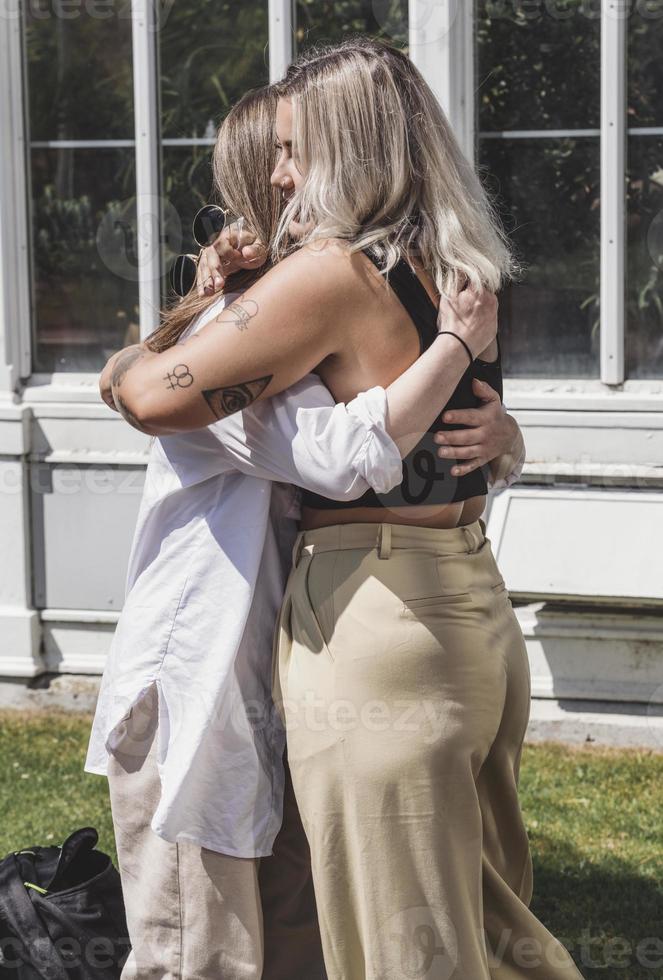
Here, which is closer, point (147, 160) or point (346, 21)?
point (346, 21)

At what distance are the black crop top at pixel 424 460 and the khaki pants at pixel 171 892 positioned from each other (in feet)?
1.79

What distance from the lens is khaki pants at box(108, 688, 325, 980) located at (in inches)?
90.0

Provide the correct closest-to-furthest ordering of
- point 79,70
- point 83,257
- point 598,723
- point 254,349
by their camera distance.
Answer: point 254,349 → point 598,723 → point 79,70 → point 83,257

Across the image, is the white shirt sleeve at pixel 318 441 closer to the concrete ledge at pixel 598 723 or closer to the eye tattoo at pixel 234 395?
the eye tattoo at pixel 234 395

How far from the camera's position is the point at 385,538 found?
2.17 m

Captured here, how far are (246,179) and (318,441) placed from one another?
0.54 metres

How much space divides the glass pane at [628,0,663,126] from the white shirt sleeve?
2.98 meters

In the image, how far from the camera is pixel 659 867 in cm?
365

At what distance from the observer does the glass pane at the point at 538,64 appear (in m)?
4.64

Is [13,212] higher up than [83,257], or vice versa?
[13,212]

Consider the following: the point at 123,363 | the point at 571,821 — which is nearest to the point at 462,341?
the point at 123,363

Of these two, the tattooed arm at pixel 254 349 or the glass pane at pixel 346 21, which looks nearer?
the tattooed arm at pixel 254 349

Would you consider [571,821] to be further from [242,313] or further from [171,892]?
[242,313]

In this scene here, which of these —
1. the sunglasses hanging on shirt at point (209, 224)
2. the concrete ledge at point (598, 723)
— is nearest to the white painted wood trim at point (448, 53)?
the concrete ledge at point (598, 723)
